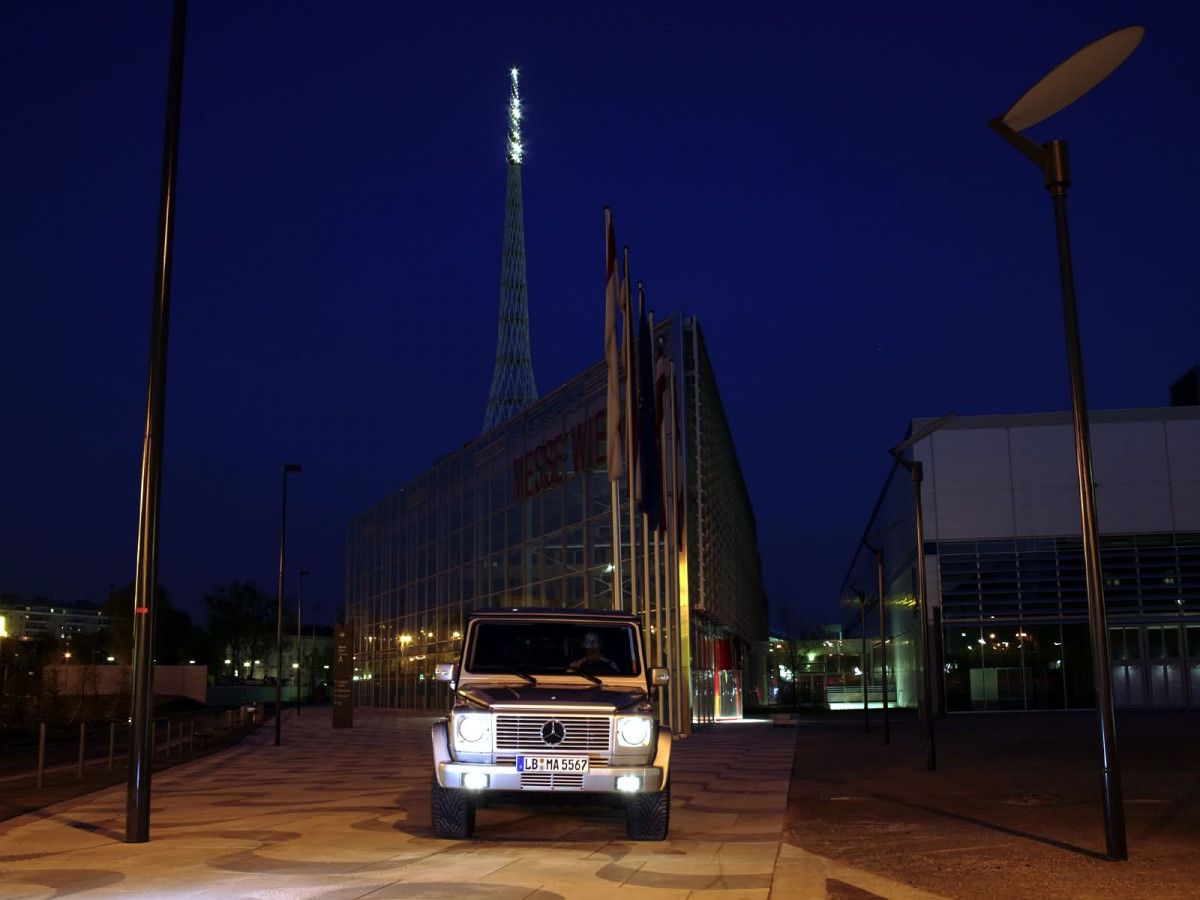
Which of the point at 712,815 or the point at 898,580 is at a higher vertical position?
the point at 898,580

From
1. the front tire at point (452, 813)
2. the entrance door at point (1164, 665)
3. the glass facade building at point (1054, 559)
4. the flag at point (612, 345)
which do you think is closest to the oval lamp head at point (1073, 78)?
the front tire at point (452, 813)

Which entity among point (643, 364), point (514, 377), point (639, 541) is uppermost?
point (514, 377)

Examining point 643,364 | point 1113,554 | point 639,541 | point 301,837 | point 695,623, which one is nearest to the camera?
point 301,837

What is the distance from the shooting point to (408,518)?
6438cm

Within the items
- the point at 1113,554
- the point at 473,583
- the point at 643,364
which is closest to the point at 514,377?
the point at 473,583

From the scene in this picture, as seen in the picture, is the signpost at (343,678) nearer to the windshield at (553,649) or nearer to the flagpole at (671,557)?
the flagpole at (671,557)

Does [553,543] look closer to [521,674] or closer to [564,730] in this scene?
[521,674]

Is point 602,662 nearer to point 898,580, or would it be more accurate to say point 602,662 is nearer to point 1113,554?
→ point 1113,554

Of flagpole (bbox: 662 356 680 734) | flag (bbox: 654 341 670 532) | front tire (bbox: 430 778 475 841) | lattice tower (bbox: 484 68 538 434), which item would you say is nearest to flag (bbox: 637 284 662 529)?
flag (bbox: 654 341 670 532)

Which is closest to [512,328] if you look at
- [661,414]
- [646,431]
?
[661,414]

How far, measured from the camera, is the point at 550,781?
38.4 ft

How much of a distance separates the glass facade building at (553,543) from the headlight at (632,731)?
45.3 feet

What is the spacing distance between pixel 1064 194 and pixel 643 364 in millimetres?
17361

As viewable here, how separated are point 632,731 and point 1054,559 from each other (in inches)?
1710
